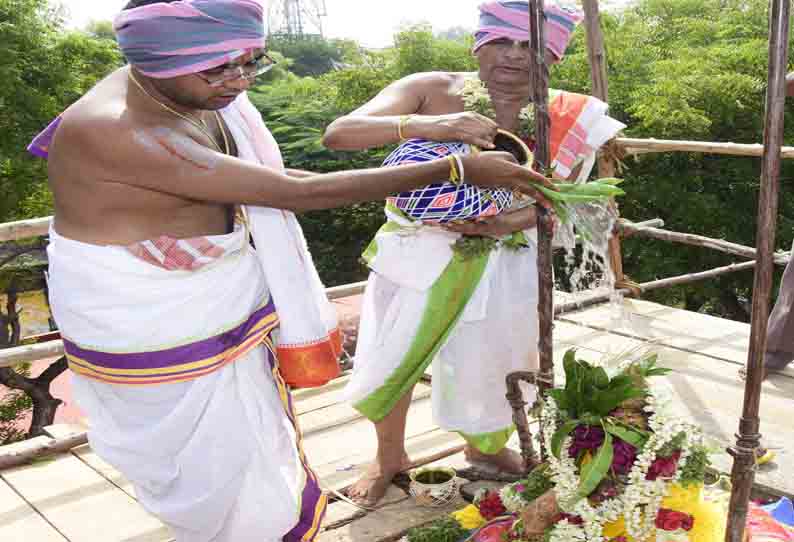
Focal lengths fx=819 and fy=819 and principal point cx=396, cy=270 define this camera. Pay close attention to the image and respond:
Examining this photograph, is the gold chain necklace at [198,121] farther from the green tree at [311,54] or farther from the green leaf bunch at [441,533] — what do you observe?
the green tree at [311,54]

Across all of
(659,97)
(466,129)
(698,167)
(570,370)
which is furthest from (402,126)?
(698,167)

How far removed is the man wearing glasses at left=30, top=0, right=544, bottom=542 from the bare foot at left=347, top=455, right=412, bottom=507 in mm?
701

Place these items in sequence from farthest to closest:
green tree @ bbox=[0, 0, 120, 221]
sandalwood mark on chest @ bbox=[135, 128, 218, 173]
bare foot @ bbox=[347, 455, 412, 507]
→ green tree @ bbox=[0, 0, 120, 221]
bare foot @ bbox=[347, 455, 412, 507]
sandalwood mark on chest @ bbox=[135, 128, 218, 173]

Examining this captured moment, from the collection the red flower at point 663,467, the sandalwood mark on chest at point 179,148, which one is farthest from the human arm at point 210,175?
the red flower at point 663,467

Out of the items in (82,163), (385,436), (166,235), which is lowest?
(385,436)

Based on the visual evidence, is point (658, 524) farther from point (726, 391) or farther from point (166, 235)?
point (726, 391)

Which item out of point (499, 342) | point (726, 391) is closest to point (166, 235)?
point (499, 342)

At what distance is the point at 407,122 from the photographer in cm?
246

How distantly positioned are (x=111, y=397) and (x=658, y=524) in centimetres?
146

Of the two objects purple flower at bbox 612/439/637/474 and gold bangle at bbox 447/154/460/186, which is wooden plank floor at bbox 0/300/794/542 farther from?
gold bangle at bbox 447/154/460/186

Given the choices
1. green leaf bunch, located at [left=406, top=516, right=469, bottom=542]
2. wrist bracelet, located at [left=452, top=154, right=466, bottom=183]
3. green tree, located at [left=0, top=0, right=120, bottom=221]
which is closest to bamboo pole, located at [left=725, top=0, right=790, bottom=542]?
wrist bracelet, located at [left=452, top=154, right=466, bottom=183]

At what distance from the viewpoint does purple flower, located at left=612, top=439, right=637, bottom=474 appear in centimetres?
198

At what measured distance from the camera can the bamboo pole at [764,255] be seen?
149 cm

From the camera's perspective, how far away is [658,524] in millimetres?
2100
